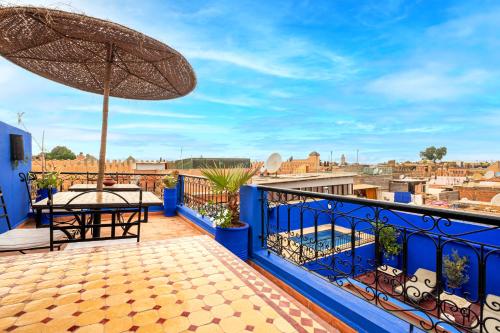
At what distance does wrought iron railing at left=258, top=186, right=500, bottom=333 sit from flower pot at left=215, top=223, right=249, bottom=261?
27cm

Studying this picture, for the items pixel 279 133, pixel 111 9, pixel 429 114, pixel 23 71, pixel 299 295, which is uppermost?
pixel 429 114

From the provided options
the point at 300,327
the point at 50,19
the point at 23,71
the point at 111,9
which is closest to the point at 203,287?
the point at 300,327

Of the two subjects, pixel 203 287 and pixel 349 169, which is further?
pixel 349 169

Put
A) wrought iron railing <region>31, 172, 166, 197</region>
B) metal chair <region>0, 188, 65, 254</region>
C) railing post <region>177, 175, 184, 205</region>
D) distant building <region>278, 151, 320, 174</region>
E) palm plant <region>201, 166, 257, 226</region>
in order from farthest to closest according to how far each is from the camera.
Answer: distant building <region>278, 151, 320, 174</region> → wrought iron railing <region>31, 172, 166, 197</region> → railing post <region>177, 175, 184, 205</region> → palm plant <region>201, 166, 257, 226</region> → metal chair <region>0, 188, 65, 254</region>

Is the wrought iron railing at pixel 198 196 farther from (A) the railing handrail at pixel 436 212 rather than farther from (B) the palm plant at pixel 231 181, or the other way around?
(A) the railing handrail at pixel 436 212

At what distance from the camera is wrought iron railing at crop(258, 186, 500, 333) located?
1.66m

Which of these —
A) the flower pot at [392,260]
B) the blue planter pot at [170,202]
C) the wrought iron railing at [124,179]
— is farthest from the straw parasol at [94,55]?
the flower pot at [392,260]

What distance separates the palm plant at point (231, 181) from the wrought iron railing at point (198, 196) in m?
1.07

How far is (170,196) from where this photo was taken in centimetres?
633

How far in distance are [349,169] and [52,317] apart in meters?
28.5

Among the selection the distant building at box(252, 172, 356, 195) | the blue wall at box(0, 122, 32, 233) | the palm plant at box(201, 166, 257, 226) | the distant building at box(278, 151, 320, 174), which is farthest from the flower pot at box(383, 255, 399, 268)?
the blue wall at box(0, 122, 32, 233)

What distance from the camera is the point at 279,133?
4419 centimetres

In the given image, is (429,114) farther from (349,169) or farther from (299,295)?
(299,295)

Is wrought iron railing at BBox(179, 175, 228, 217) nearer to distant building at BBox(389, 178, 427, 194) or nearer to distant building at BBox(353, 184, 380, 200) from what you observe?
distant building at BBox(353, 184, 380, 200)
